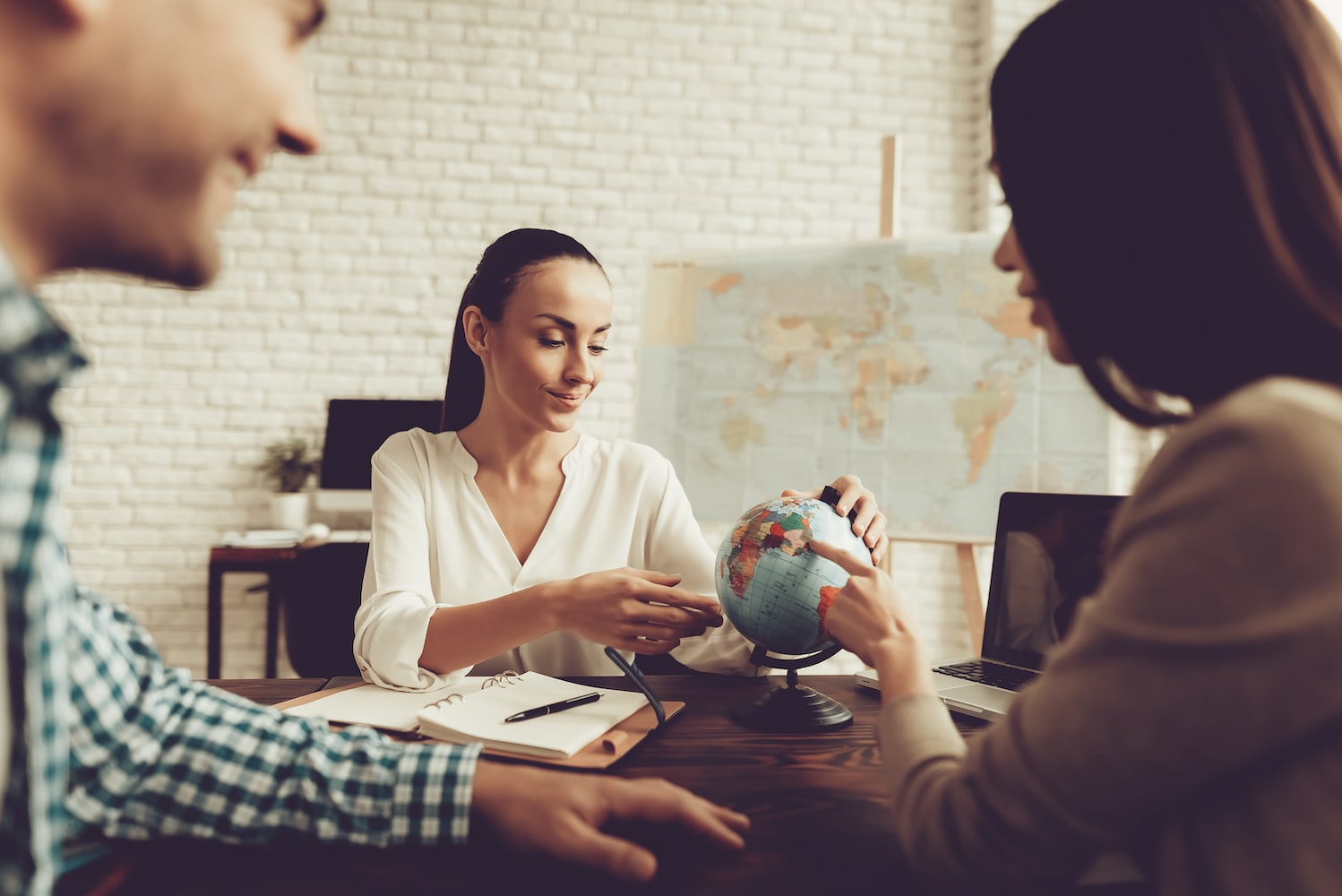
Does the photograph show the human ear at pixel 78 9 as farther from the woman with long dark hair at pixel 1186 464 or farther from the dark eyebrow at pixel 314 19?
the woman with long dark hair at pixel 1186 464

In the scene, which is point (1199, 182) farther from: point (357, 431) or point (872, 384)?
point (357, 431)

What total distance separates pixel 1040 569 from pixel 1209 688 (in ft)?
2.96

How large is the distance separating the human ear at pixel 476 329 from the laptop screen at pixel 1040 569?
1032 mm

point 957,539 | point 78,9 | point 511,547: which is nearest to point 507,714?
point 511,547

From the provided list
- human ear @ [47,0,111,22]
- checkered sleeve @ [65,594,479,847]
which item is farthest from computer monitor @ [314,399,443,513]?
human ear @ [47,0,111,22]

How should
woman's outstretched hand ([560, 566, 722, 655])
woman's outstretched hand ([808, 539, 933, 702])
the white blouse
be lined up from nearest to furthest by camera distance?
1. woman's outstretched hand ([808, 539, 933, 702])
2. woman's outstretched hand ([560, 566, 722, 655])
3. the white blouse

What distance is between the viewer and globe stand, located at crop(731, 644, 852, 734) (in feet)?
3.57

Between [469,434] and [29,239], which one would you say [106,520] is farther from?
[29,239]

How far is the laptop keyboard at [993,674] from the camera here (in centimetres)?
128

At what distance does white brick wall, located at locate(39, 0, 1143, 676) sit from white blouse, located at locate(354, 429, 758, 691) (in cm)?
201

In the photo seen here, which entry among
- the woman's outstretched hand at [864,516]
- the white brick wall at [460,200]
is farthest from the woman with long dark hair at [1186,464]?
the white brick wall at [460,200]

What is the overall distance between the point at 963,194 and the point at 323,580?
332 centimetres

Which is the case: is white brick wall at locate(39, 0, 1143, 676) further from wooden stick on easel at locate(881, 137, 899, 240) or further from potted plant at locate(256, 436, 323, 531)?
wooden stick on easel at locate(881, 137, 899, 240)

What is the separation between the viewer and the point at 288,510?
133 inches
